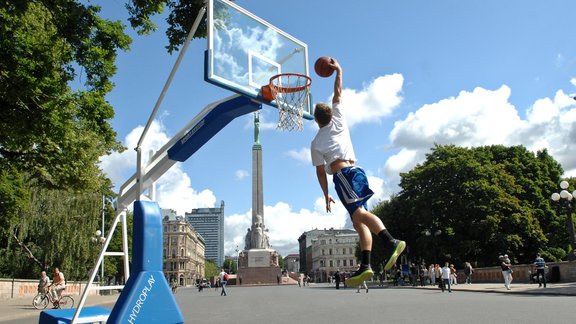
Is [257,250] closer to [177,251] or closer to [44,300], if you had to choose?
[44,300]

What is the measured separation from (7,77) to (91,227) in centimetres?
2870

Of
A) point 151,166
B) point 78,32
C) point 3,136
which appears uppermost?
point 78,32

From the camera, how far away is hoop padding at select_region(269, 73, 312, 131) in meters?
7.27

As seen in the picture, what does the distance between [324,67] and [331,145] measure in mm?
885

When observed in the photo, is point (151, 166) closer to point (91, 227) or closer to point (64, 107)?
point (64, 107)

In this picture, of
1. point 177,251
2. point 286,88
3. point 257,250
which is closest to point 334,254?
point 177,251

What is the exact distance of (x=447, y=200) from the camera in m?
45.2

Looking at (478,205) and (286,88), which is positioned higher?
(478,205)

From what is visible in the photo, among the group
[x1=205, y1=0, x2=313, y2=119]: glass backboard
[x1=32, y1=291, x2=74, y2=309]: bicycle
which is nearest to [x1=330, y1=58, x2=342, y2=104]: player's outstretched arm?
[x1=205, y1=0, x2=313, y2=119]: glass backboard

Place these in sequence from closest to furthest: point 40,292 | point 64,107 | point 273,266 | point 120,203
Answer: point 120,203
point 64,107
point 40,292
point 273,266

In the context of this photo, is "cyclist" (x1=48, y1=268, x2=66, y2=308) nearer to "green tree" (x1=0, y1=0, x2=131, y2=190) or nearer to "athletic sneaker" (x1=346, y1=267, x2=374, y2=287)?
"green tree" (x1=0, y1=0, x2=131, y2=190)

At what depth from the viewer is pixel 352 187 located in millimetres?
4191

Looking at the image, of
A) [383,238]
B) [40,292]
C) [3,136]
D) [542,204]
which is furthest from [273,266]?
[383,238]

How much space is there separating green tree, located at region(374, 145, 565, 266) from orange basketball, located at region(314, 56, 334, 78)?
37944 mm
